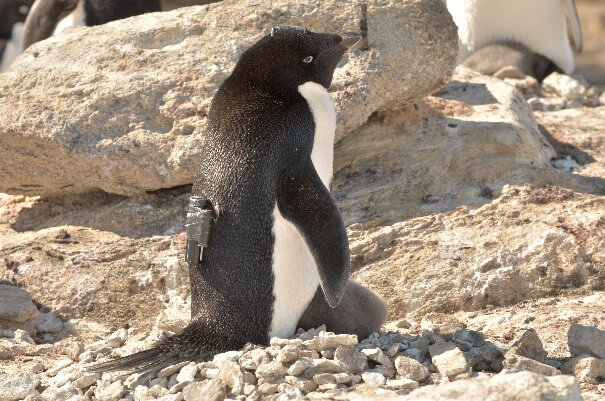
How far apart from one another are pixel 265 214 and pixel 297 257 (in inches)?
8.0

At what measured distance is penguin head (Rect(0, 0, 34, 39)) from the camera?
9397 millimetres

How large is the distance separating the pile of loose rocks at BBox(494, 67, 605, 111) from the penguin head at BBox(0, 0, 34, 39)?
4.66 m

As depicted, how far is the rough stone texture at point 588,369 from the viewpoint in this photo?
3.29 meters

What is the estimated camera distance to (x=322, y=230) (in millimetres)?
3400

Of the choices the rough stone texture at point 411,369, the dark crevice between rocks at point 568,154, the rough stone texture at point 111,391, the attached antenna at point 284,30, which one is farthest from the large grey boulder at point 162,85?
the rough stone texture at point 411,369

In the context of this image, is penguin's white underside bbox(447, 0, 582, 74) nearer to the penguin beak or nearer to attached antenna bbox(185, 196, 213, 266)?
the penguin beak

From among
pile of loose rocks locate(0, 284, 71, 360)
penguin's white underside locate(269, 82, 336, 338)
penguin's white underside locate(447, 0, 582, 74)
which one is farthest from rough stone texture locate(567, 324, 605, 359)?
penguin's white underside locate(447, 0, 582, 74)

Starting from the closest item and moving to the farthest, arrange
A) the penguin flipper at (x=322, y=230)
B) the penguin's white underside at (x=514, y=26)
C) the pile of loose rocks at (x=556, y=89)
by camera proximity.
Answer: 1. the penguin flipper at (x=322, y=230)
2. the pile of loose rocks at (x=556, y=89)
3. the penguin's white underside at (x=514, y=26)

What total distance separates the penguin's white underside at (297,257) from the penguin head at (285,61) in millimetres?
48

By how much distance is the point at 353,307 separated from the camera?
3.78 metres

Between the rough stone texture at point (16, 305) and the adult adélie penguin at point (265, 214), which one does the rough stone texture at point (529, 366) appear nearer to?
the adult adélie penguin at point (265, 214)

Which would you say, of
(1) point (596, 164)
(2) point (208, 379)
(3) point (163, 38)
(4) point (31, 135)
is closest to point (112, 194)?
Result: (4) point (31, 135)

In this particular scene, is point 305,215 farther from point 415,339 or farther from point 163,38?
point 163,38

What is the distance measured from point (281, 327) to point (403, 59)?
1.88m
